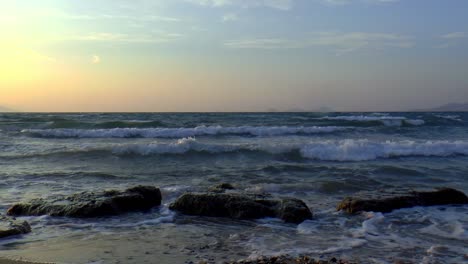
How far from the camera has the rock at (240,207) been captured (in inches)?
247

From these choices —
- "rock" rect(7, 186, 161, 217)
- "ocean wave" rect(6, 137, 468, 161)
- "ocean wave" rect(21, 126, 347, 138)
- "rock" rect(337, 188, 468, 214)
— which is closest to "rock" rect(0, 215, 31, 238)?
"rock" rect(7, 186, 161, 217)

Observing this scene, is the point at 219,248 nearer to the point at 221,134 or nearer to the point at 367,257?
the point at 367,257

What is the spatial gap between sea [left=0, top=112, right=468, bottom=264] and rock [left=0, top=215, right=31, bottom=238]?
130mm

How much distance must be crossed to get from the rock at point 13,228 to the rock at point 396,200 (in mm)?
4797

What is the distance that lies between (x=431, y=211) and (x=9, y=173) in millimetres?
10231

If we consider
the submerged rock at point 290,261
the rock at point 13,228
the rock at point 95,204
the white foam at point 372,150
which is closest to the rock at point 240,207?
the rock at point 95,204

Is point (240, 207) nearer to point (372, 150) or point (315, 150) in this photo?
point (315, 150)

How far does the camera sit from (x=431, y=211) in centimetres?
680

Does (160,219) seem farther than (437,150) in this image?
No

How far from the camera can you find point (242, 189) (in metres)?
8.80

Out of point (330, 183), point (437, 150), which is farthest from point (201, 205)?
point (437, 150)

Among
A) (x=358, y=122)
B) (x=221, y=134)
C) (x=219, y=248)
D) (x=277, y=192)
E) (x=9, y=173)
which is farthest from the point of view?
(x=358, y=122)

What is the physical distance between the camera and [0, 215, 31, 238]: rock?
5.23m

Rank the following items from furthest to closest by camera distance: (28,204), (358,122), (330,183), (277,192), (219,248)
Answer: (358,122) → (330,183) → (277,192) → (28,204) → (219,248)
